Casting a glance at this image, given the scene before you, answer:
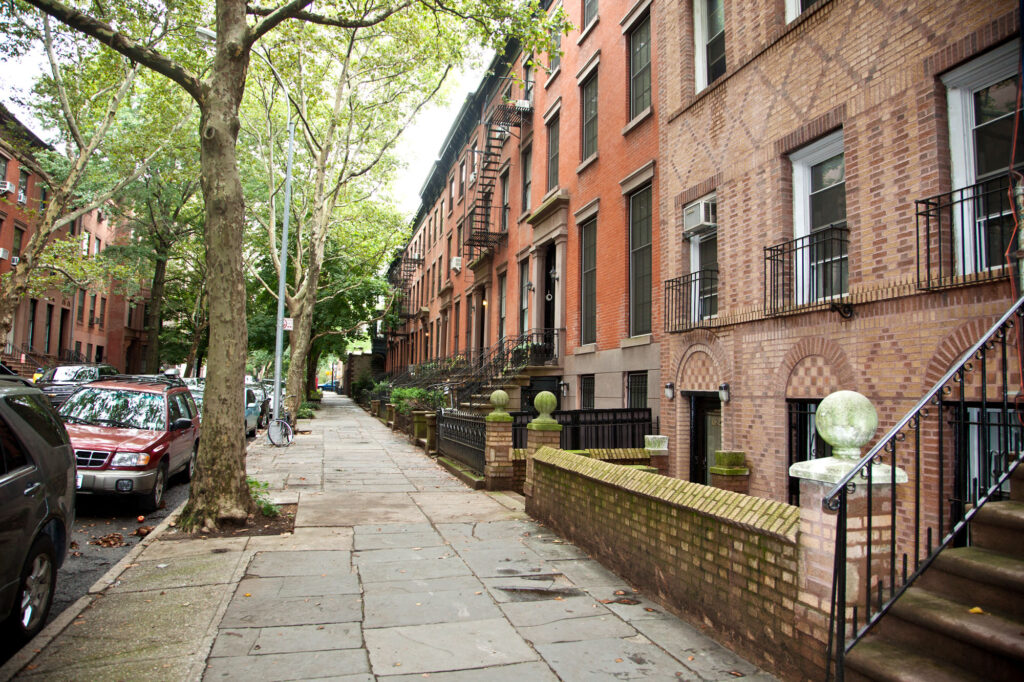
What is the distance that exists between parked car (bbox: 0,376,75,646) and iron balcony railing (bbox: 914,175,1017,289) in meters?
7.10

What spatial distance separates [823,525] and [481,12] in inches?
431

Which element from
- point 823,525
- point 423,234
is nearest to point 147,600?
point 823,525

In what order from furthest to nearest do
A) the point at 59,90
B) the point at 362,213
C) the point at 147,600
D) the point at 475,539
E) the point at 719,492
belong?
the point at 362,213, the point at 59,90, the point at 475,539, the point at 147,600, the point at 719,492

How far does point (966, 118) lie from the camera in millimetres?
6082

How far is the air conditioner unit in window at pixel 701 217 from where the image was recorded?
31.8ft

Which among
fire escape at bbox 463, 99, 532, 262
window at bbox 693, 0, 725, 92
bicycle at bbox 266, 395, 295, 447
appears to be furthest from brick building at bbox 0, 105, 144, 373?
window at bbox 693, 0, 725, 92

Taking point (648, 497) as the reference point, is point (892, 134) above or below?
above

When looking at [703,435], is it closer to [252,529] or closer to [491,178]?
[252,529]

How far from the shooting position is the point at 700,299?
1019 cm

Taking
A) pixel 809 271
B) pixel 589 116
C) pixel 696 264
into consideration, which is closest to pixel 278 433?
pixel 589 116

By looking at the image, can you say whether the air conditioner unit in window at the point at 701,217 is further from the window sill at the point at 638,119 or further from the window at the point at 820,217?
the window sill at the point at 638,119

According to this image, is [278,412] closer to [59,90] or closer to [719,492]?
[59,90]

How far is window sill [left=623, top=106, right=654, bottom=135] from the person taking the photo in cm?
1212

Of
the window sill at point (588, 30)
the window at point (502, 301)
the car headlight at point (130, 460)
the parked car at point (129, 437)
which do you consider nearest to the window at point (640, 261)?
the window sill at point (588, 30)
